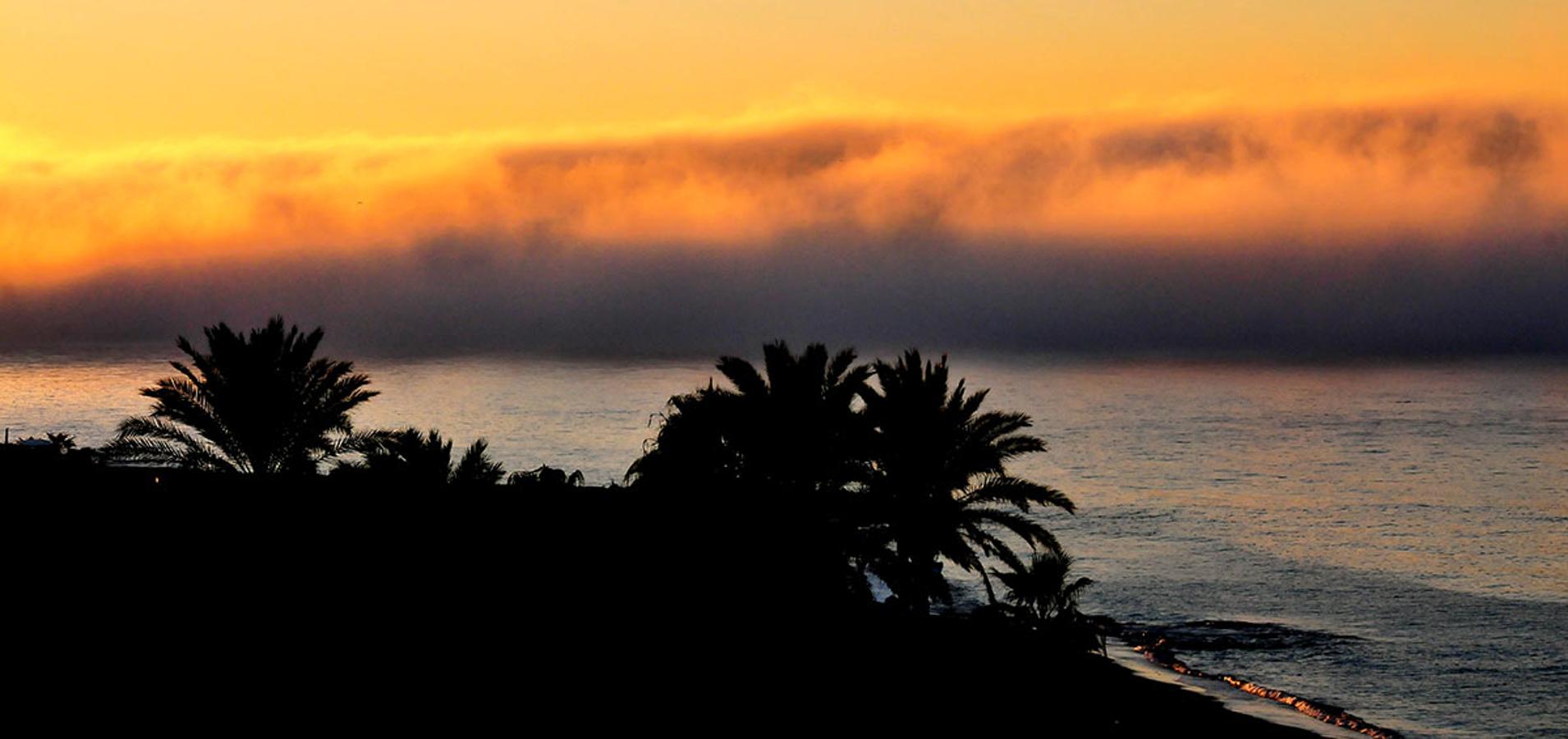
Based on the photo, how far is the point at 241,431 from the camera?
1651 inches

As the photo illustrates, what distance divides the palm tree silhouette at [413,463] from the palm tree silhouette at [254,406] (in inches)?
40.9

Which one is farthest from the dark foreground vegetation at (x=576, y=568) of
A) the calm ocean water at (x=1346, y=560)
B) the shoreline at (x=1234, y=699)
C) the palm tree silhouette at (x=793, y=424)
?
the calm ocean water at (x=1346, y=560)


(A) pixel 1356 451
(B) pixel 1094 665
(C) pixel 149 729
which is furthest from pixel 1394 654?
(A) pixel 1356 451

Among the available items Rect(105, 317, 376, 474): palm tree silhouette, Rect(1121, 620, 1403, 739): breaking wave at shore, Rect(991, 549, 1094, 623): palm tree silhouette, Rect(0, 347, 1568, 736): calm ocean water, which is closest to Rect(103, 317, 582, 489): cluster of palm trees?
Rect(105, 317, 376, 474): palm tree silhouette

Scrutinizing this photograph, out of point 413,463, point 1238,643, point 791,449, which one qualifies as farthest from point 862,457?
point 1238,643

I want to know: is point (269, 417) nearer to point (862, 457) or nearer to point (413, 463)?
point (413, 463)

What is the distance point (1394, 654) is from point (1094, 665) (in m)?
25.9

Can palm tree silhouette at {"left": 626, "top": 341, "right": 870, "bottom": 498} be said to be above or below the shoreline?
above

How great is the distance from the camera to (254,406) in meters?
41.6

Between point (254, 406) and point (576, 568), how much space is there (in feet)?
50.2

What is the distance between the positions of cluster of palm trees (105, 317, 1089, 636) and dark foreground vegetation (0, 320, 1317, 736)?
8 centimetres

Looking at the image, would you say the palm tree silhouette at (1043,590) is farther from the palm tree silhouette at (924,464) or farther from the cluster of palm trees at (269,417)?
the cluster of palm trees at (269,417)

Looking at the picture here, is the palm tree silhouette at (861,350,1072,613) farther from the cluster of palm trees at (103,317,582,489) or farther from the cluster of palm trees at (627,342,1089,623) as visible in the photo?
the cluster of palm trees at (103,317,582,489)

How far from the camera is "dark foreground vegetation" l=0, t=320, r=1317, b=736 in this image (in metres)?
23.8
